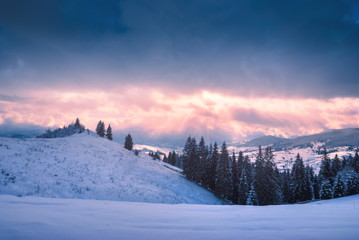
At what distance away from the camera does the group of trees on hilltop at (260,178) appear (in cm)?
3622

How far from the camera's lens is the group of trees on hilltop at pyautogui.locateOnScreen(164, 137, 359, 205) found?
3622cm

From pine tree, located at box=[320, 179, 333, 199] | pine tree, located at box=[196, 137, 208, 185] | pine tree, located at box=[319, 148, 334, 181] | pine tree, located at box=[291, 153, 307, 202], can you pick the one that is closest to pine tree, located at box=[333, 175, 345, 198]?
pine tree, located at box=[320, 179, 333, 199]

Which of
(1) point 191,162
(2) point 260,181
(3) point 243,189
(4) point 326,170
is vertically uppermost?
(4) point 326,170

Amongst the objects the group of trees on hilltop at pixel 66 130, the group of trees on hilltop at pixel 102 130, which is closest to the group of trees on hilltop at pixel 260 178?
the group of trees on hilltop at pixel 102 130

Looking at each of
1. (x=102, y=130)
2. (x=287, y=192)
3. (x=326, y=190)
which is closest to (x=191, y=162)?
(x=287, y=192)

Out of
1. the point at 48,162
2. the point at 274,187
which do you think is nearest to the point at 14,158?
the point at 48,162

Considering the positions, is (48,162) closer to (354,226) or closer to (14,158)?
(14,158)

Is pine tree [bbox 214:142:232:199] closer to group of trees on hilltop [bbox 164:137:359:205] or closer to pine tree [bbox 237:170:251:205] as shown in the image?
group of trees on hilltop [bbox 164:137:359:205]

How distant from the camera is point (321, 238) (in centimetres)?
329

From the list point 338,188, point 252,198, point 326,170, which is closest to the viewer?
point 338,188

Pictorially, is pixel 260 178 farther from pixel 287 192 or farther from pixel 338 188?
pixel 287 192

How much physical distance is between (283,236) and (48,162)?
1022 inches

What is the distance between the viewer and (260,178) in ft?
123

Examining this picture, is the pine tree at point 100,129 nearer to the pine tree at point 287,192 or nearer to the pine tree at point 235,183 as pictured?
the pine tree at point 235,183
